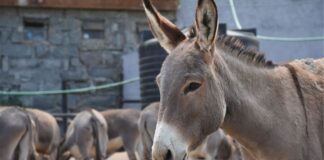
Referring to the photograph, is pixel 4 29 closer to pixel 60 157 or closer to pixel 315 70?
pixel 60 157

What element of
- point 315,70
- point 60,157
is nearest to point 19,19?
point 60,157

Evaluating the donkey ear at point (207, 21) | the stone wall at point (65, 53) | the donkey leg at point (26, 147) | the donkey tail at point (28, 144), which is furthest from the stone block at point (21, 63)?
the donkey ear at point (207, 21)

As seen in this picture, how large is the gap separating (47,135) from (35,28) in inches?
158

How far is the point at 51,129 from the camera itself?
1474 centimetres

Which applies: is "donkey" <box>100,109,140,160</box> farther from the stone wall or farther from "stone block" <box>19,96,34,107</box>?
"stone block" <box>19,96,34,107</box>

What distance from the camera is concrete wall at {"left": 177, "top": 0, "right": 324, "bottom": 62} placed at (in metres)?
18.2

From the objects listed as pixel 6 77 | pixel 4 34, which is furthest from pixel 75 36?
pixel 6 77

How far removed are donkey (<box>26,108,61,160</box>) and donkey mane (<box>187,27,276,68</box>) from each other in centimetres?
977

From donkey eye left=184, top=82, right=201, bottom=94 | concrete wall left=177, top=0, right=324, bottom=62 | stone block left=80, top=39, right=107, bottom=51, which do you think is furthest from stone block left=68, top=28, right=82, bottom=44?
donkey eye left=184, top=82, right=201, bottom=94

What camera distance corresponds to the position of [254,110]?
16.0ft

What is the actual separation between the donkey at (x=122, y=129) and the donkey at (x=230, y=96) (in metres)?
10.9

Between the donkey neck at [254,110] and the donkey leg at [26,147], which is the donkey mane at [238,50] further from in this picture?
the donkey leg at [26,147]

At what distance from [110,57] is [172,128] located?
14074mm

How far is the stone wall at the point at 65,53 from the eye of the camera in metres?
17.7
